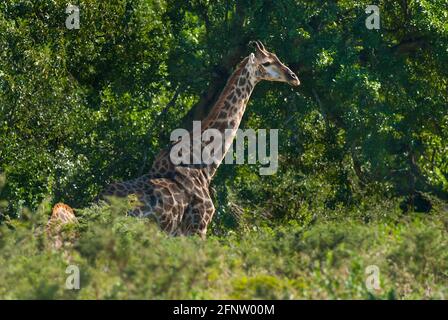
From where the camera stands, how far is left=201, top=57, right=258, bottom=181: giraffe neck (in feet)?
64.6

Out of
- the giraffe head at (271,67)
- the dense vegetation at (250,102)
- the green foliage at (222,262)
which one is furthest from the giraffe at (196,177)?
the green foliage at (222,262)

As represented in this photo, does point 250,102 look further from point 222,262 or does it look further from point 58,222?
point 222,262

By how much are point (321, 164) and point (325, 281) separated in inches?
341

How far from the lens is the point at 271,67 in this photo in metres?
20.1

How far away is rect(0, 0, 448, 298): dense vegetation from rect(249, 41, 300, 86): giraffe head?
0.53 metres

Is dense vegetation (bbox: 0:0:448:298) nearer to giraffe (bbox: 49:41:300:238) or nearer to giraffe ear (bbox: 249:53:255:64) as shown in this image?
giraffe (bbox: 49:41:300:238)

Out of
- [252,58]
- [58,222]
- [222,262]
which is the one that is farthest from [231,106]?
[222,262]

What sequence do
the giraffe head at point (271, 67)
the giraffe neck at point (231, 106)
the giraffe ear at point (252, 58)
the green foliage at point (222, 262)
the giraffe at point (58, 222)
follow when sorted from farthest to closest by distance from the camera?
the giraffe head at point (271, 67) → the giraffe ear at point (252, 58) → the giraffe neck at point (231, 106) → the giraffe at point (58, 222) → the green foliage at point (222, 262)

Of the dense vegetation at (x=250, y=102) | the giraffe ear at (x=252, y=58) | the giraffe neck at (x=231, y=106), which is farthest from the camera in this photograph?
the giraffe ear at (x=252, y=58)

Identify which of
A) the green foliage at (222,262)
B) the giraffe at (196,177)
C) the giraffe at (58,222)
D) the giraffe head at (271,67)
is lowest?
the green foliage at (222,262)

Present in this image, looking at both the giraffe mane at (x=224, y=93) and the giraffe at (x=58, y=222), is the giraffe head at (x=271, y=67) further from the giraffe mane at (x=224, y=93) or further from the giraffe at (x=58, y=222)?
the giraffe at (x=58, y=222)

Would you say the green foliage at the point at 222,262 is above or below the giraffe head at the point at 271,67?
below

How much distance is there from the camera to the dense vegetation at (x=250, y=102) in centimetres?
1888

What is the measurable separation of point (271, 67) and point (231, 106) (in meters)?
0.84
